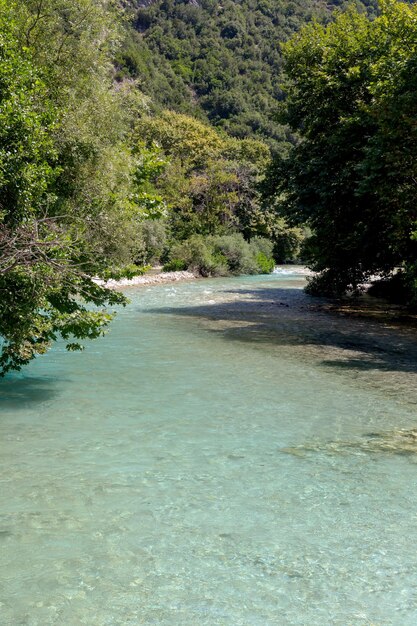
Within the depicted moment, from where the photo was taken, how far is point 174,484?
25.6 ft

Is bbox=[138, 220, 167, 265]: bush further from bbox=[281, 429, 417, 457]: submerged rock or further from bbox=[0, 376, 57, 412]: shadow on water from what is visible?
bbox=[281, 429, 417, 457]: submerged rock

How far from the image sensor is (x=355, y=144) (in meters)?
24.8

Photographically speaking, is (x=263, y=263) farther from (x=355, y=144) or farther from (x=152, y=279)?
(x=355, y=144)

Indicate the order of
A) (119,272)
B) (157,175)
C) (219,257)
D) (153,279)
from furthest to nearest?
(219,257) < (153,279) < (157,175) < (119,272)

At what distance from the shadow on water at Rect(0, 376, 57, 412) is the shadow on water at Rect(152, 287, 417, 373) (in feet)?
22.7

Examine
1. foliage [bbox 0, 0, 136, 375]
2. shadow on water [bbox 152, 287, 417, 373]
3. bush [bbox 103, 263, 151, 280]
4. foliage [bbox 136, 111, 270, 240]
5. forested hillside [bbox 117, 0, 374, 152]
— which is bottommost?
shadow on water [bbox 152, 287, 417, 373]

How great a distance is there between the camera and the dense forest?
33.3 feet

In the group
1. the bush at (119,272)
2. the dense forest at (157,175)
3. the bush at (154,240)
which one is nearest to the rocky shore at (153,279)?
the dense forest at (157,175)

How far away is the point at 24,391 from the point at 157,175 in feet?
47.3

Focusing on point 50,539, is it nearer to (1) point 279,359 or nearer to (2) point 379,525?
(2) point 379,525

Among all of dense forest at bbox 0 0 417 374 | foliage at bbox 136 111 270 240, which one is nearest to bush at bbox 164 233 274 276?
dense forest at bbox 0 0 417 374

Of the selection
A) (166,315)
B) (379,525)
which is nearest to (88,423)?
(379,525)

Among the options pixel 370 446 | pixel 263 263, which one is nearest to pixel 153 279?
pixel 263 263

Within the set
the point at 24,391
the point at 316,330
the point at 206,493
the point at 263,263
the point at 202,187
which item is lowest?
the point at 206,493
